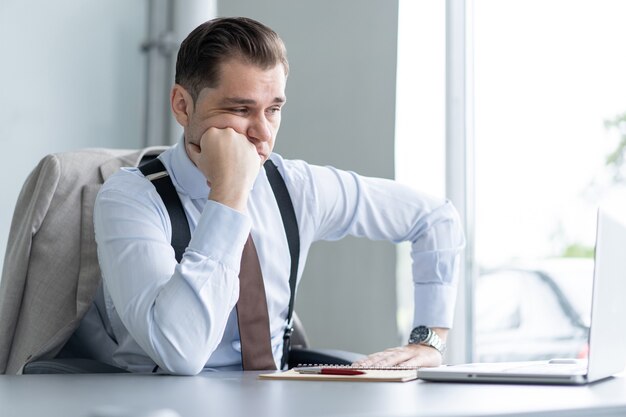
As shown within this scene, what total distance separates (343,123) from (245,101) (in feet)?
4.32

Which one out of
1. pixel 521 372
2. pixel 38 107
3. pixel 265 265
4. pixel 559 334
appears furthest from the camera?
pixel 38 107

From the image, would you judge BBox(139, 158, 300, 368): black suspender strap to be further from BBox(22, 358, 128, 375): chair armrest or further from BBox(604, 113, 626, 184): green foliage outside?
BBox(604, 113, 626, 184): green foliage outside

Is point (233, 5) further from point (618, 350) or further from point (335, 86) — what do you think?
point (618, 350)

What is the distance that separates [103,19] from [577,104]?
1.66 meters

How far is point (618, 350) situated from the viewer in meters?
1.19

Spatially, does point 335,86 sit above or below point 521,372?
above

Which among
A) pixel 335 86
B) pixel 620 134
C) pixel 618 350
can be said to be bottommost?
pixel 618 350

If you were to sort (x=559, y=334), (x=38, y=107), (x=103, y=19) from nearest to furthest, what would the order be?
(x=559, y=334) → (x=38, y=107) → (x=103, y=19)

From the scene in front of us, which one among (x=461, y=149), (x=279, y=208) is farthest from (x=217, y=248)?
(x=461, y=149)

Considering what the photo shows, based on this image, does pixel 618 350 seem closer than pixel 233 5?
Yes

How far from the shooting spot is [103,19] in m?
2.93

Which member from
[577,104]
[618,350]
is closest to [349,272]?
[577,104]

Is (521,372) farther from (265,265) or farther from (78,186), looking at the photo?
(78,186)

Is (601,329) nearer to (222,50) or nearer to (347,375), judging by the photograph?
(347,375)
